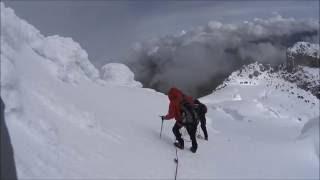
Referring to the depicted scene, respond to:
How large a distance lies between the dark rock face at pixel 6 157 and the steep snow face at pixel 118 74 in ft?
59.0

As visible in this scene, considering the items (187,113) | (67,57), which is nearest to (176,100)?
(187,113)

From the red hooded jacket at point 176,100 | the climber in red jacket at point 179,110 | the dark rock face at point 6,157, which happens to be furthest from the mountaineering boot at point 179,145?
the dark rock face at point 6,157

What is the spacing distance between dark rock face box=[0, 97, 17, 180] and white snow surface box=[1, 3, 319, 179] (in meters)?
0.19

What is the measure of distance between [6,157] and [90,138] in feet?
12.9

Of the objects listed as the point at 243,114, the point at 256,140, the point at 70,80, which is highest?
the point at 70,80

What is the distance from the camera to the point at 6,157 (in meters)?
6.68

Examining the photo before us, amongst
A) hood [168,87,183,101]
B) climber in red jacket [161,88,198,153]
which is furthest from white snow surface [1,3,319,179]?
hood [168,87,183,101]

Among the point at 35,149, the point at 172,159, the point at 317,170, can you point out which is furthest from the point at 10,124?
the point at 317,170

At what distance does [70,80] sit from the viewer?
49.5ft

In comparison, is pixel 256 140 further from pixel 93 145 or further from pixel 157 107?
pixel 93 145

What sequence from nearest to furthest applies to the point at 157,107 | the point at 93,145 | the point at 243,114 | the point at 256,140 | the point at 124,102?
1. the point at 93,145
2. the point at 256,140
3. the point at 124,102
4. the point at 157,107
5. the point at 243,114

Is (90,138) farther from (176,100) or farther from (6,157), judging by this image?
(6,157)

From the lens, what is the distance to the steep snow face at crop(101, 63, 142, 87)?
25609mm

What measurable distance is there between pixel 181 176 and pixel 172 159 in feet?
3.73
